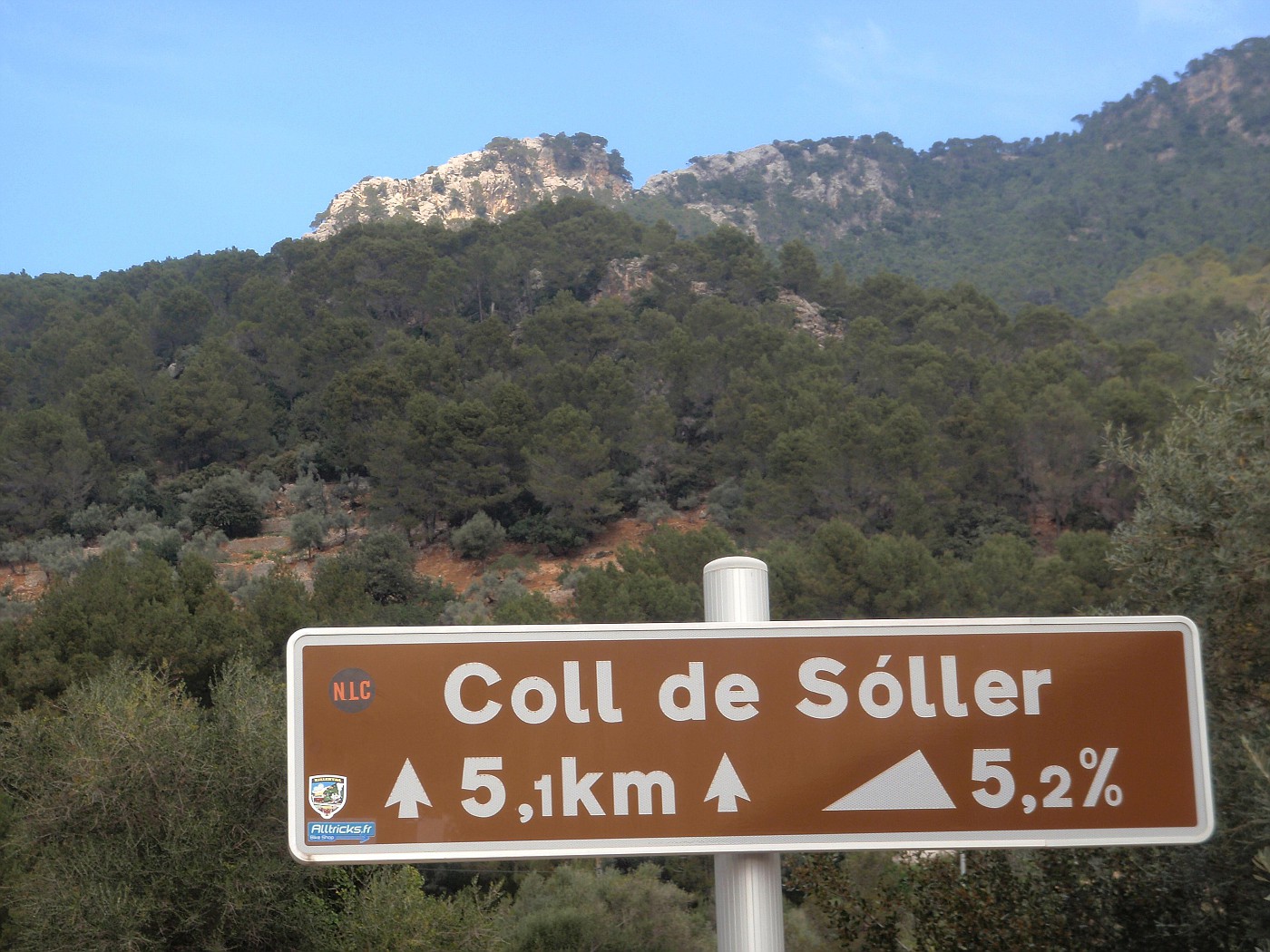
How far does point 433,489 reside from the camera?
40875 millimetres

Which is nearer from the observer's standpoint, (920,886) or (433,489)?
(920,886)

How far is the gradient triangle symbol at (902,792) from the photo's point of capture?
1.41 meters

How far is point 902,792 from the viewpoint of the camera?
141 cm

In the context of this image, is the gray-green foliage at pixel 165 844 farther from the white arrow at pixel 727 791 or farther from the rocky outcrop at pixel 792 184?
the rocky outcrop at pixel 792 184

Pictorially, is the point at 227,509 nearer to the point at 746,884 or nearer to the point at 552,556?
the point at 552,556

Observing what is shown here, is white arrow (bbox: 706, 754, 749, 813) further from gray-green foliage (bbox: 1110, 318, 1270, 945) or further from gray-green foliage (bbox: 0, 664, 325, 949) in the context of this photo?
gray-green foliage (bbox: 0, 664, 325, 949)

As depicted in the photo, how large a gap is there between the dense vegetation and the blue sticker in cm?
188

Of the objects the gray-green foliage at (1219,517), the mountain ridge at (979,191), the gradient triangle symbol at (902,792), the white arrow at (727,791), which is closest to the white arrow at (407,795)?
the white arrow at (727,791)

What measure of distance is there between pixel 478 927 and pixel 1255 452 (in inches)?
392

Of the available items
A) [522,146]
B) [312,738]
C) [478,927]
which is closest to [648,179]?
[522,146]

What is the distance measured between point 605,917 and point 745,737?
48.1ft

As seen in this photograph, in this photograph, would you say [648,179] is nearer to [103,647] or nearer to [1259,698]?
[103,647]

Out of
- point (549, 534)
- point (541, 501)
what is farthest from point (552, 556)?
point (541, 501)

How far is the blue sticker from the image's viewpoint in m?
1.37
